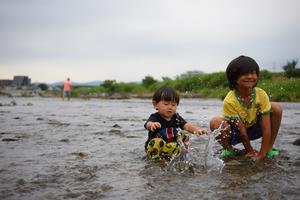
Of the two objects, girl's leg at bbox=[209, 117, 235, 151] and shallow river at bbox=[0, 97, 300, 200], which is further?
girl's leg at bbox=[209, 117, 235, 151]

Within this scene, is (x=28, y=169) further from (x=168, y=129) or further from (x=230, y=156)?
(x=230, y=156)

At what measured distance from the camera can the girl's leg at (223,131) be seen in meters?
4.20

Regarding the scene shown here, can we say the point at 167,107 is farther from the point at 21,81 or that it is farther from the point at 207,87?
the point at 21,81

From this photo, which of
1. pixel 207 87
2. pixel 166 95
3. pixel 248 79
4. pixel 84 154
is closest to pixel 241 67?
pixel 248 79

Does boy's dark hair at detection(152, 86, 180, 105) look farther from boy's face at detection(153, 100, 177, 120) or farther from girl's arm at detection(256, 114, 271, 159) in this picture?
girl's arm at detection(256, 114, 271, 159)

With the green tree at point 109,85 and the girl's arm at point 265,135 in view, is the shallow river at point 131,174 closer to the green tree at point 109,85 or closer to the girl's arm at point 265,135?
the girl's arm at point 265,135

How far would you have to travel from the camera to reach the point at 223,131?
13.9 ft

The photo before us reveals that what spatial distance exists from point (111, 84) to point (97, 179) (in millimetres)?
47522

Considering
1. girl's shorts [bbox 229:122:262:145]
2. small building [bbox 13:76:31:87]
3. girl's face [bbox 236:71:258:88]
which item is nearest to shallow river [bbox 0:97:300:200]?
girl's shorts [bbox 229:122:262:145]

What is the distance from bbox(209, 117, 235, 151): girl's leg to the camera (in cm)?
420

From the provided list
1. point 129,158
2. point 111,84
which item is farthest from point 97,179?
point 111,84

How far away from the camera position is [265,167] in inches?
136

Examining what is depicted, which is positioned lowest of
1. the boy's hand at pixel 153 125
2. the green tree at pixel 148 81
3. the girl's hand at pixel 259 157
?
the girl's hand at pixel 259 157

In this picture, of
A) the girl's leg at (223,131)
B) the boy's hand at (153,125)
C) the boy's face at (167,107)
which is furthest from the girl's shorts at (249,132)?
the boy's hand at (153,125)
